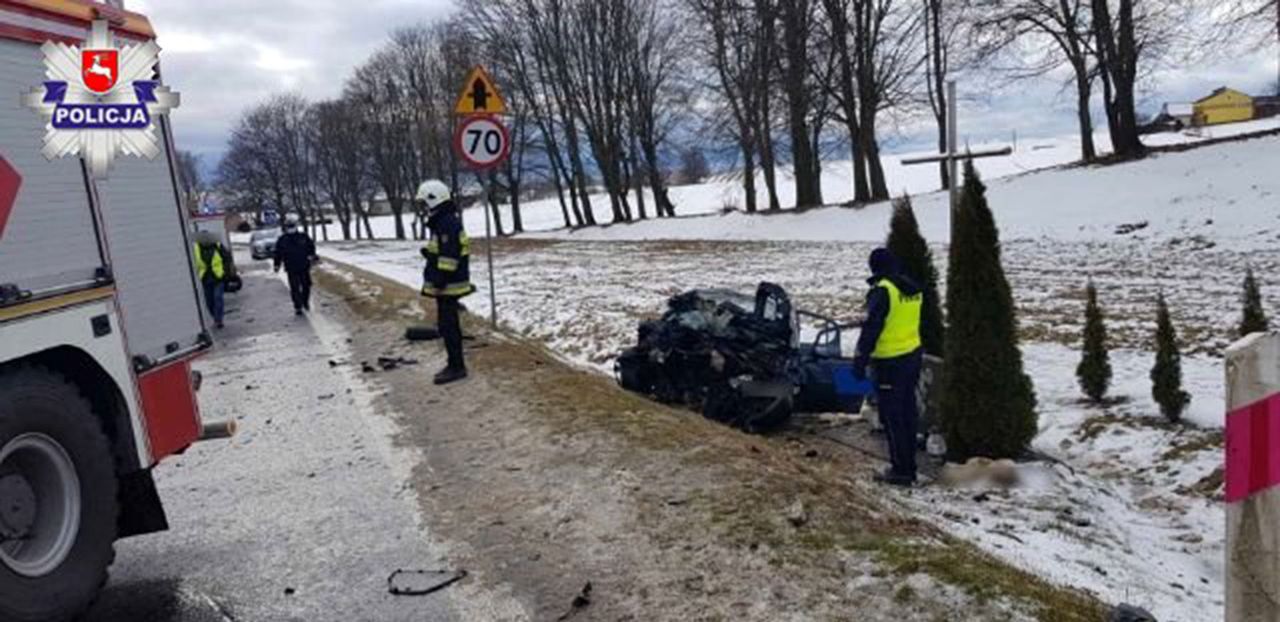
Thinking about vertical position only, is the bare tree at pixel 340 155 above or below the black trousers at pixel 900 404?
above

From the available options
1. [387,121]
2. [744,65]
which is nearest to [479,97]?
[744,65]

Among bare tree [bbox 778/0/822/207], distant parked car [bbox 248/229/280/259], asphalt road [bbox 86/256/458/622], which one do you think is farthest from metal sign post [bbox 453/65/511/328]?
distant parked car [bbox 248/229/280/259]

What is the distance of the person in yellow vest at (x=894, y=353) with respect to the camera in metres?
7.23

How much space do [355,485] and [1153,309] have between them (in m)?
11.9

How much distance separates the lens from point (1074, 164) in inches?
1345

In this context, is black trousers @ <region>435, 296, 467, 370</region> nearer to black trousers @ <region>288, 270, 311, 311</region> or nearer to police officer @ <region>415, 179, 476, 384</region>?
police officer @ <region>415, 179, 476, 384</region>

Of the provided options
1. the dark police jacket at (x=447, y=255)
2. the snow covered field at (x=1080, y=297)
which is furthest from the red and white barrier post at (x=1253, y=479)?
the dark police jacket at (x=447, y=255)

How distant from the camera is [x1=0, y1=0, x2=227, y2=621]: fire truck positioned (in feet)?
12.2

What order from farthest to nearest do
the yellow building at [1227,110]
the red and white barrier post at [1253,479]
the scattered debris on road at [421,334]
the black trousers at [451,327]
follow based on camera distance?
the yellow building at [1227,110]
the scattered debris on road at [421,334]
the black trousers at [451,327]
the red and white barrier post at [1253,479]

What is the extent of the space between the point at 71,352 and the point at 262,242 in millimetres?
54380

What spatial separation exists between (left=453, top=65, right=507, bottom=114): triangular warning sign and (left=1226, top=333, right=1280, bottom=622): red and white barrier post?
10160mm

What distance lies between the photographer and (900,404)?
7410 millimetres

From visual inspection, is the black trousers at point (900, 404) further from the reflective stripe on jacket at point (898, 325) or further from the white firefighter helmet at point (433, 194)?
the white firefighter helmet at point (433, 194)

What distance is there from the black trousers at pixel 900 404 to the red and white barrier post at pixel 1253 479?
4564 millimetres
